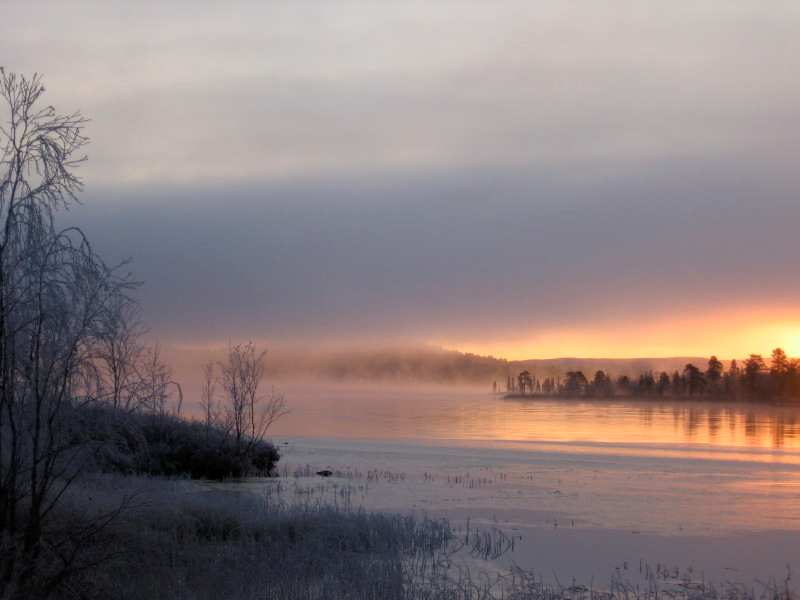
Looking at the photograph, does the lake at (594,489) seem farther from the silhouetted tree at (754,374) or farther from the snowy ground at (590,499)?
the silhouetted tree at (754,374)

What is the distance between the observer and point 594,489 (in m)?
26.0

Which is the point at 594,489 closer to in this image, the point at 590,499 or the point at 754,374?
the point at 590,499

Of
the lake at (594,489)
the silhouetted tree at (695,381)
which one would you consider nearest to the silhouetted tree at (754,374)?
the silhouetted tree at (695,381)

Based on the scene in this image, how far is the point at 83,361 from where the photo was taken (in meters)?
12.8

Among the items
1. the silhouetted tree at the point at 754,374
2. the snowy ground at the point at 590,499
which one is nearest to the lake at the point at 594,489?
the snowy ground at the point at 590,499

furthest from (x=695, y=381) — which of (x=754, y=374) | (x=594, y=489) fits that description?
(x=594, y=489)

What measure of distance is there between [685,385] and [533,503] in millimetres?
120135

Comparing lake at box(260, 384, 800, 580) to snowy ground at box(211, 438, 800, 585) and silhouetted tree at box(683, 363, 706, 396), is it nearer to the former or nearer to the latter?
snowy ground at box(211, 438, 800, 585)

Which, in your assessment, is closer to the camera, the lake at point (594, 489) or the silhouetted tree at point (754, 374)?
the lake at point (594, 489)

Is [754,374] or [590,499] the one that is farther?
[754,374]

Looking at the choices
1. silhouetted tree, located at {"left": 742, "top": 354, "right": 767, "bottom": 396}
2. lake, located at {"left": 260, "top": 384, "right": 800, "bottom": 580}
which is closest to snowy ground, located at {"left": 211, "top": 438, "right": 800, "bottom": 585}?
lake, located at {"left": 260, "top": 384, "right": 800, "bottom": 580}

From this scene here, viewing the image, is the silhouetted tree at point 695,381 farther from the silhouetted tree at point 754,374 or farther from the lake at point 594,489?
the lake at point 594,489

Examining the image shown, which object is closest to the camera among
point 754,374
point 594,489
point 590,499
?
point 590,499

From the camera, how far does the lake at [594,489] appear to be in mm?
16859
